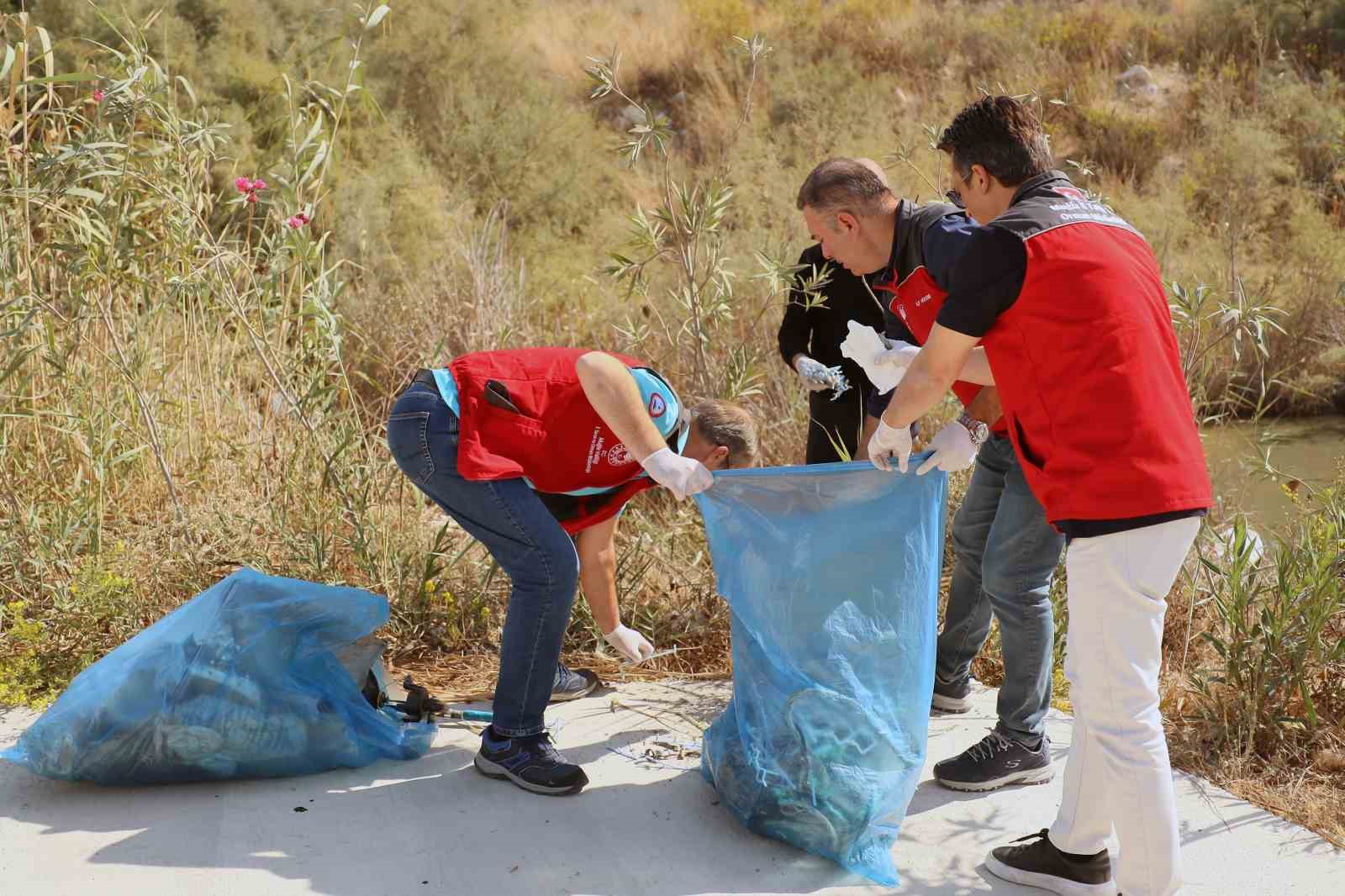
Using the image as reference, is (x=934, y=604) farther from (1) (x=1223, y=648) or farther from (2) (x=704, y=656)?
(2) (x=704, y=656)

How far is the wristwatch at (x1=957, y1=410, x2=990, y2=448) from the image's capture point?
2.49 metres

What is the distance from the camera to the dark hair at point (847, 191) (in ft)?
8.78

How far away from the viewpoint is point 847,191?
8.79ft

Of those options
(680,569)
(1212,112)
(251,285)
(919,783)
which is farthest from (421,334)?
(1212,112)

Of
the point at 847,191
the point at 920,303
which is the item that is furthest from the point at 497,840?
the point at 847,191

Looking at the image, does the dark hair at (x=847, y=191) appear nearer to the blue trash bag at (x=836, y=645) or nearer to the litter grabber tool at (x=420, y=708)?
the blue trash bag at (x=836, y=645)

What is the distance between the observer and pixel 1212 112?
11.3 metres

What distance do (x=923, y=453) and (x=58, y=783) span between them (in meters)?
2.02

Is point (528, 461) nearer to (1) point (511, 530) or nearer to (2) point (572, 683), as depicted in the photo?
(1) point (511, 530)

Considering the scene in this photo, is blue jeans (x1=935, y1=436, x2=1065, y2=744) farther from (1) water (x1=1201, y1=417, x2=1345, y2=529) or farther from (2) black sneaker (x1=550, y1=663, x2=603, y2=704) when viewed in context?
(1) water (x1=1201, y1=417, x2=1345, y2=529)

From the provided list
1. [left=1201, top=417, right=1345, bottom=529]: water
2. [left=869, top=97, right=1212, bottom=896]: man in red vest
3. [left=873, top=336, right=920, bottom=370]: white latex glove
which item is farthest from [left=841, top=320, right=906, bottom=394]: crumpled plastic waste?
[left=1201, top=417, right=1345, bottom=529]: water

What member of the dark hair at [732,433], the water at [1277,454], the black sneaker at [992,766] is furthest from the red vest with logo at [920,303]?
the water at [1277,454]

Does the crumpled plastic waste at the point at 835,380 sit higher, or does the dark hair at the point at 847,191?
the dark hair at the point at 847,191

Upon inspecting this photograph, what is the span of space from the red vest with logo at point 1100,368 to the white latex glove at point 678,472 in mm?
670
